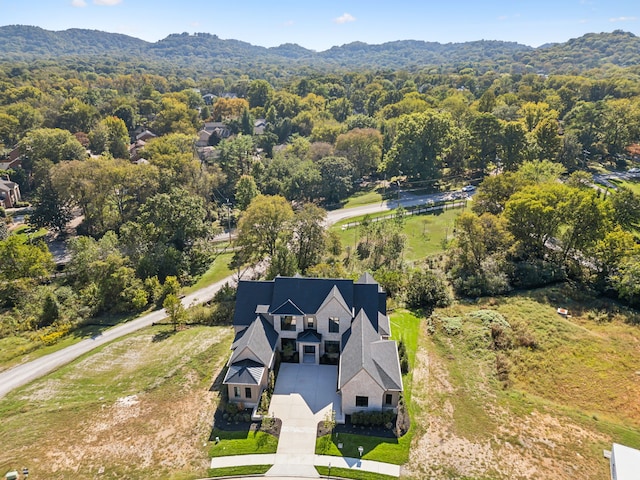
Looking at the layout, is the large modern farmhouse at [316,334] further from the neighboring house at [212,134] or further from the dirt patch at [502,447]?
the neighboring house at [212,134]

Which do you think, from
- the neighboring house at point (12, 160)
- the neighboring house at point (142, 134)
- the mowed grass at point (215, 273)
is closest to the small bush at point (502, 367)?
the mowed grass at point (215, 273)

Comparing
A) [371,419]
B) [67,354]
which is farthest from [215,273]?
[371,419]

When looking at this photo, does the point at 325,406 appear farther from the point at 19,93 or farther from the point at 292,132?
the point at 19,93

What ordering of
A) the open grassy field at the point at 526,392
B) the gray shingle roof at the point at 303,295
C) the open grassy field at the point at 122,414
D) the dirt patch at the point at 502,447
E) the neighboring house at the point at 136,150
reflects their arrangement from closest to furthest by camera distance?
1. the dirt patch at the point at 502,447
2. the open grassy field at the point at 122,414
3. the open grassy field at the point at 526,392
4. the gray shingle roof at the point at 303,295
5. the neighboring house at the point at 136,150

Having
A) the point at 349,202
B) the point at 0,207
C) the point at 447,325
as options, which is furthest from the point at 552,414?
the point at 0,207

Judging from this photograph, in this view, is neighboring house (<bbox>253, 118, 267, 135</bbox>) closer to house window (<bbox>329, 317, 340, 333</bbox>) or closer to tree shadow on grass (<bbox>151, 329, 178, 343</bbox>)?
tree shadow on grass (<bbox>151, 329, 178, 343</bbox>)

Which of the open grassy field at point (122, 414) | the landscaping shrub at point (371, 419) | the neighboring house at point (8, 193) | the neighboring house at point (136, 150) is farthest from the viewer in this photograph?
the neighboring house at point (136, 150)

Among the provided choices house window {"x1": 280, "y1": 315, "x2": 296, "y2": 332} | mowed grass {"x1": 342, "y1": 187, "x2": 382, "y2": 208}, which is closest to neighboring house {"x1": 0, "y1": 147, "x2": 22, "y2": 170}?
mowed grass {"x1": 342, "y1": 187, "x2": 382, "y2": 208}
